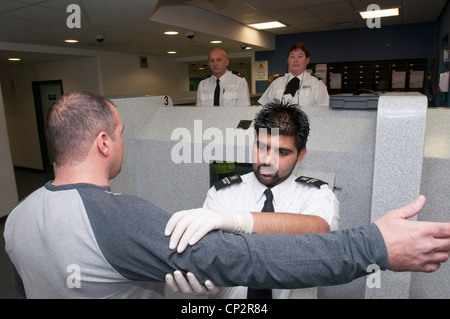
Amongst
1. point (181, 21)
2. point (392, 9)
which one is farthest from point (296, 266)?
point (392, 9)

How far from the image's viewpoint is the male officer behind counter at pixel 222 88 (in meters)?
3.36

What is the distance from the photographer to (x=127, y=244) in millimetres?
640

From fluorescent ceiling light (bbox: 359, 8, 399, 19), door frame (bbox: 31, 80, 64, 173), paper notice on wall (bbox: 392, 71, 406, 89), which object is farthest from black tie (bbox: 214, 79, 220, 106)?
door frame (bbox: 31, 80, 64, 173)

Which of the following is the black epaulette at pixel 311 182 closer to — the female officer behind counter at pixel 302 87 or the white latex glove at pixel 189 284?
the white latex glove at pixel 189 284

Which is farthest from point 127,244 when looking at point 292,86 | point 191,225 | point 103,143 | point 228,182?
point 292,86

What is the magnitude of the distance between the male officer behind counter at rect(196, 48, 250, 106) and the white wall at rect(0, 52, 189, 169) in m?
3.17

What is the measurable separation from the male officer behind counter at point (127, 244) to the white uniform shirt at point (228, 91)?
8.69 ft

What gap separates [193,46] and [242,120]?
4.34 metres

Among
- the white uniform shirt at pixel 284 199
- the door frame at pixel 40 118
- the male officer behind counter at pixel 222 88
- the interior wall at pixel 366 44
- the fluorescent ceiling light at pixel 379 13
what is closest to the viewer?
the white uniform shirt at pixel 284 199

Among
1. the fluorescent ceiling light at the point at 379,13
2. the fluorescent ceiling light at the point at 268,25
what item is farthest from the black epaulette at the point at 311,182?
the fluorescent ceiling light at the point at 268,25

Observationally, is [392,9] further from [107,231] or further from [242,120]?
[107,231]

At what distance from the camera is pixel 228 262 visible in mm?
613

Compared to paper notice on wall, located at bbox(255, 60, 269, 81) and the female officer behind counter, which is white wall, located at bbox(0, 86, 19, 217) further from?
paper notice on wall, located at bbox(255, 60, 269, 81)

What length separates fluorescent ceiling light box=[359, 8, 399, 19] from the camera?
15.2 feet
